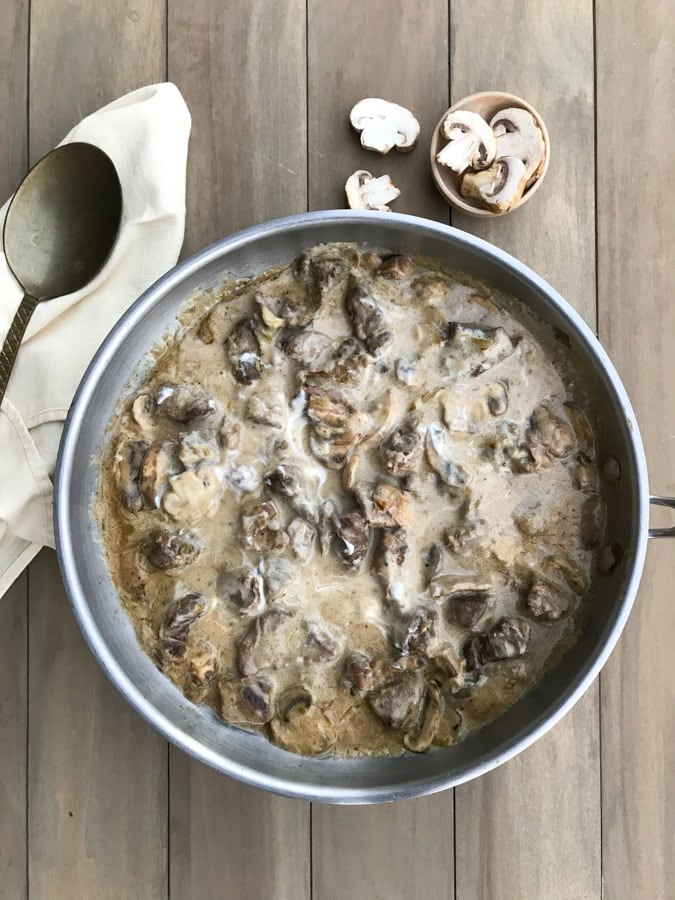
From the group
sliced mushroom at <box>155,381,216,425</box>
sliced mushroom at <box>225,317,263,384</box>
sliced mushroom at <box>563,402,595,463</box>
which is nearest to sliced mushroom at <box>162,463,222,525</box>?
sliced mushroom at <box>155,381,216,425</box>

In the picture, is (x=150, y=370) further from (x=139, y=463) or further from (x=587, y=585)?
(x=587, y=585)

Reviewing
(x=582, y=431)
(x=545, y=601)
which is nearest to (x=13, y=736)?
(x=545, y=601)

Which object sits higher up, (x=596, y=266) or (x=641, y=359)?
(x=596, y=266)

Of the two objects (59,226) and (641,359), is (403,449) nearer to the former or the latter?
(641,359)

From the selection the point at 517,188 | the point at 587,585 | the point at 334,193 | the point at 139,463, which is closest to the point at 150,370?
the point at 139,463

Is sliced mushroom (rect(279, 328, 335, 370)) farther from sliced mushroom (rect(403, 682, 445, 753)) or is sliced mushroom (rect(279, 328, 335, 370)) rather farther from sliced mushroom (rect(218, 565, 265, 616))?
sliced mushroom (rect(403, 682, 445, 753))

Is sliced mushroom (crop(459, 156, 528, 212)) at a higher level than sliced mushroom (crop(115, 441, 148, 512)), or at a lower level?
higher

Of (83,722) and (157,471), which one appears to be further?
(83,722)
